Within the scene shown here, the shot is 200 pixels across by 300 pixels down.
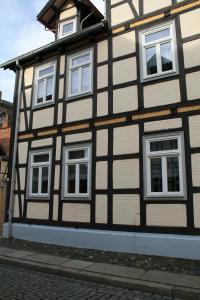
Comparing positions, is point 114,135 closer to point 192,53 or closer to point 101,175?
point 101,175

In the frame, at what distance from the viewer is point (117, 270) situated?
671 cm

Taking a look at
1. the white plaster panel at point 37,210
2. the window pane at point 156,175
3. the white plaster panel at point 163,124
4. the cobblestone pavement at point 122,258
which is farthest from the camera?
the white plaster panel at point 37,210

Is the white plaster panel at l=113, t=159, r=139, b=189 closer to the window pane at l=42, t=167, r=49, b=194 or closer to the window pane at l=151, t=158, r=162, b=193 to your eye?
the window pane at l=151, t=158, r=162, b=193

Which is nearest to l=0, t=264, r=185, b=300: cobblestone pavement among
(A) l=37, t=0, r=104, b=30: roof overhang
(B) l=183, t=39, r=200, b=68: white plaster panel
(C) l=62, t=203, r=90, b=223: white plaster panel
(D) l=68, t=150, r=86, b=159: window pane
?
(C) l=62, t=203, r=90, b=223: white plaster panel

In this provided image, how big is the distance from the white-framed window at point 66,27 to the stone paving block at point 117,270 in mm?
8990

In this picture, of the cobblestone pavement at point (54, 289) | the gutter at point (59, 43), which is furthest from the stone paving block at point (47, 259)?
the gutter at point (59, 43)

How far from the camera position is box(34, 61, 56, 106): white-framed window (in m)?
11.4

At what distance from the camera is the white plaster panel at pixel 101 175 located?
30.1 feet

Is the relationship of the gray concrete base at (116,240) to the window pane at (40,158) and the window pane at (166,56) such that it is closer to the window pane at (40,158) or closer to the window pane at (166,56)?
the window pane at (40,158)

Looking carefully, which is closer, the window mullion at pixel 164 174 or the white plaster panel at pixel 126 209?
the window mullion at pixel 164 174

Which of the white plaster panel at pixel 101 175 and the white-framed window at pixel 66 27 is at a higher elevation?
the white-framed window at pixel 66 27

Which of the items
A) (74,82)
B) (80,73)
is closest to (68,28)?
(80,73)

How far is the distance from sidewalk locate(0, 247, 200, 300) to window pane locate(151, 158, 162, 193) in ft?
7.89

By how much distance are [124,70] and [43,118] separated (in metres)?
3.59
